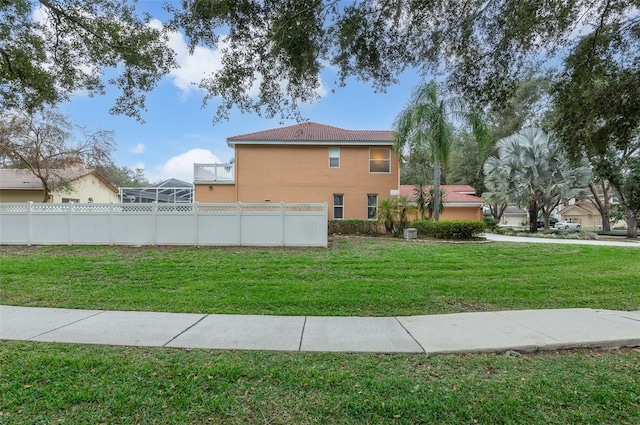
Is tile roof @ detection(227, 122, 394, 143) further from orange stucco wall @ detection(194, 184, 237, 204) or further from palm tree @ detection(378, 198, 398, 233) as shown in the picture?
palm tree @ detection(378, 198, 398, 233)

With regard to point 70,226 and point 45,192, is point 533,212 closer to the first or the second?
point 70,226

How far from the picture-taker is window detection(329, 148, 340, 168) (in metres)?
18.5

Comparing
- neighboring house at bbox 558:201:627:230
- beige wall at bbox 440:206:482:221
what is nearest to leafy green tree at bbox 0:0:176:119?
beige wall at bbox 440:206:482:221

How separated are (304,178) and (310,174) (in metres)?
0.41

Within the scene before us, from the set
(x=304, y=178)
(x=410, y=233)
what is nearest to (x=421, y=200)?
(x=410, y=233)

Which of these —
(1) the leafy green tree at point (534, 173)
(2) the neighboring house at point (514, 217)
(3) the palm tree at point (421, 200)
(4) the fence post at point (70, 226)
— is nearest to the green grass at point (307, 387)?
(4) the fence post at point (70, 226)

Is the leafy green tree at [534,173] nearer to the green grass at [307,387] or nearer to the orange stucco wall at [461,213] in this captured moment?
the orange stucco wall at [461,213]

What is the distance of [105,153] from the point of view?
61.8 ft

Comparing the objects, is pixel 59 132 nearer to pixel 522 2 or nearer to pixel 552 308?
pixel 522 2

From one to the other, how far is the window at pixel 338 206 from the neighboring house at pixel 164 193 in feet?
31.7

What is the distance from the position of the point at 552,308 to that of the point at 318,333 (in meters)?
4.19

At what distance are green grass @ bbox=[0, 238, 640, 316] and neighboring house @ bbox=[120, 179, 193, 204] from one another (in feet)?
36.4

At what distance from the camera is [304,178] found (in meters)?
18.5

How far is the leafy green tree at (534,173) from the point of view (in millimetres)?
21297
